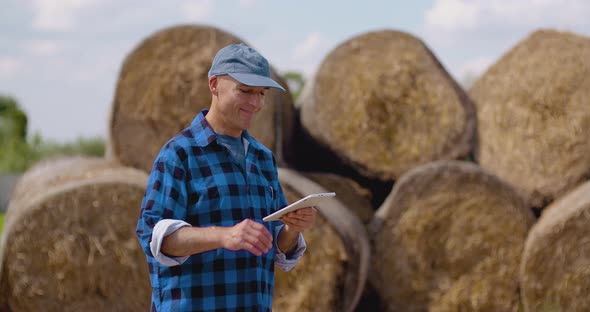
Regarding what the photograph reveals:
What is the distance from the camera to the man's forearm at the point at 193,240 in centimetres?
160

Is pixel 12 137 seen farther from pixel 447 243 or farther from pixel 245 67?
pixel 245 67

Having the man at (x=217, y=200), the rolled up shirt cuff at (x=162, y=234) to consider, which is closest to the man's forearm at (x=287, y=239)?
the man at (x=217, y=200)

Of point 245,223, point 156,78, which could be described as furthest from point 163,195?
point 156,78

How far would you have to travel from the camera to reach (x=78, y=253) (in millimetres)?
3521

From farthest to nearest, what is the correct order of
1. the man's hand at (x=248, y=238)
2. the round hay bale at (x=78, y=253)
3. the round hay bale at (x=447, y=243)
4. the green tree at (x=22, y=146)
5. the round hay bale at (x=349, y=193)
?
the green tree at (x=22, y=146), the round hay bale at (x=349, y=193), the round hay bale at (x=447, y=243), the round hay bale at (x=78, y=253), the man's hand at (x=248, y=238)

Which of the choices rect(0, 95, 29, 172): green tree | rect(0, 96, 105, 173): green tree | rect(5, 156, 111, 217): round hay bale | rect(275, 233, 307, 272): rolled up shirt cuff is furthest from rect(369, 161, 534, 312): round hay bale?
rect(0, 95, 29, 172): green tree

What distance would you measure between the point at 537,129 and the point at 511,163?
0.72 ft

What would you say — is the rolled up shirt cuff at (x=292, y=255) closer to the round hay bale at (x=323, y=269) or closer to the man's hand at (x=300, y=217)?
the man's hand at (x=300, y=217)

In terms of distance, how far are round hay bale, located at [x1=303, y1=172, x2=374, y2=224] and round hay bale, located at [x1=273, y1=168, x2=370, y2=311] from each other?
17.0 inches

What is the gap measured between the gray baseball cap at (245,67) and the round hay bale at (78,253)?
1803 millimetres

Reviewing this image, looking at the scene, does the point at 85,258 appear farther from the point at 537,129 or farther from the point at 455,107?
the point at 537,129

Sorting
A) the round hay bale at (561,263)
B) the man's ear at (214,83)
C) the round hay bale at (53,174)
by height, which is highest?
the man's ear at (214,83)

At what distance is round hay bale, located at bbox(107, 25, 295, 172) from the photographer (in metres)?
3.78

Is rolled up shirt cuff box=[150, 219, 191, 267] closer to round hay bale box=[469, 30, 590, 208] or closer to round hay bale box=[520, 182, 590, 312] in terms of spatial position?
round hay bale box=[520, 182, 590, 312]
